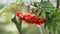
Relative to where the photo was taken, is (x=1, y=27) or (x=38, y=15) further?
(x=1, y=27)

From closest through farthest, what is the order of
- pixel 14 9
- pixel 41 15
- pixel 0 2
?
pixel 41 15 → pixel 14 9 → pixel 0 2

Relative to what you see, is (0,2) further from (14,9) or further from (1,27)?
(14,9)

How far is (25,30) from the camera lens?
1.17 metres

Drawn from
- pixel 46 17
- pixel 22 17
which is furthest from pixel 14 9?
pixel 46 17

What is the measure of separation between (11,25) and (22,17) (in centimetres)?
52

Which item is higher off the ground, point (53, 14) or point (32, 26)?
point (53, 14)

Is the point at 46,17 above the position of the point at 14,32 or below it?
above

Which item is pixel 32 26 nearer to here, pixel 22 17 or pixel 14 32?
pixel 14 32

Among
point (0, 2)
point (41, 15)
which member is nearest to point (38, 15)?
point (41, 15)

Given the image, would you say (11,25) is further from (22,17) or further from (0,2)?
(22,17)

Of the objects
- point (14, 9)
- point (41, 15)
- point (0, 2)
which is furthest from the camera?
point (0, 2)

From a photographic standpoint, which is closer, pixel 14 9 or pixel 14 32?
pixel 14 9

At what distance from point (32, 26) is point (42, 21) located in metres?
0.50

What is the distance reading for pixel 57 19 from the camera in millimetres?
601
